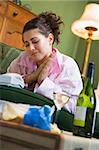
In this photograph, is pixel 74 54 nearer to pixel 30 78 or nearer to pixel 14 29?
pixel 14 29

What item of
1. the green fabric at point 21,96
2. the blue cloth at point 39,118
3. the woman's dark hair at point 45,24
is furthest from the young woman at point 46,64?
the blue cloth at point 39,118

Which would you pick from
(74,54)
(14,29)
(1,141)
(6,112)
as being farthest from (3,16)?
(1,141)

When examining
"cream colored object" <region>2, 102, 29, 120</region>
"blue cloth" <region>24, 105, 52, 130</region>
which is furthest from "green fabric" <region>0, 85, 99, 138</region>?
"blue cloth" <region>24, 105, 52, 130</region>

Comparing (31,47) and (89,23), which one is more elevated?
(89,23)

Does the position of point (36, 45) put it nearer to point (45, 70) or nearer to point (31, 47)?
point (31, 47)

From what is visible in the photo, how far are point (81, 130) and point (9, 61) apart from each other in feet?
3.75

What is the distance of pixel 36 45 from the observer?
1.74 metres

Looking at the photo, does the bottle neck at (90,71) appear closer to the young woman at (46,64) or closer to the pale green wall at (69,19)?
the young woman at (46,64)

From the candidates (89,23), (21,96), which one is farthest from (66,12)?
(21,96)

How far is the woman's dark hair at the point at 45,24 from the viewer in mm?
1728

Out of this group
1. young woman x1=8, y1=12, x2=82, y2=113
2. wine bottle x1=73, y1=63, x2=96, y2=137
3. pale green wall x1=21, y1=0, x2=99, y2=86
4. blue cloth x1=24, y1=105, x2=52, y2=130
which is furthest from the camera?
pale green wall x1=21, y1=0, x2=99, y2=86

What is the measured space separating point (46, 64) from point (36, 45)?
7.6 inches

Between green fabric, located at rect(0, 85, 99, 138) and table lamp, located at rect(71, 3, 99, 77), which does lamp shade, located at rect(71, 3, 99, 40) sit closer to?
table lamp, located at rect(71, 3, 99, 77)

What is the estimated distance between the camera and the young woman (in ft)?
4.80
